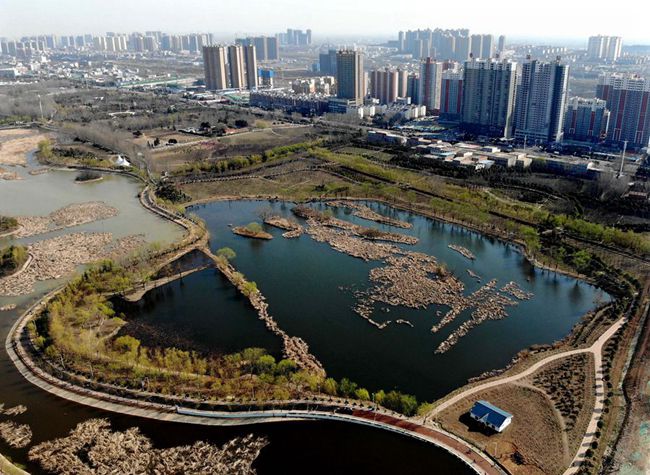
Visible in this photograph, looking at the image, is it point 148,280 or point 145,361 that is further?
point 148,280

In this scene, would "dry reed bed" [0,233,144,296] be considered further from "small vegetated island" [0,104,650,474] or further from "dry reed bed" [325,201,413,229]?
"dry reed bed" [325,201,413,229]

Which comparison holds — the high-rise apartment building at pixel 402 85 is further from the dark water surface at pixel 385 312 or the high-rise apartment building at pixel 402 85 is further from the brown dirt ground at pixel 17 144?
the dark water surface at pixel 385 312

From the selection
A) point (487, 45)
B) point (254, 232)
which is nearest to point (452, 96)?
point (254, 232)

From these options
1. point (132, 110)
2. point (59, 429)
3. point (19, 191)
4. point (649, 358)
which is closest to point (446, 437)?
point (649, 358)

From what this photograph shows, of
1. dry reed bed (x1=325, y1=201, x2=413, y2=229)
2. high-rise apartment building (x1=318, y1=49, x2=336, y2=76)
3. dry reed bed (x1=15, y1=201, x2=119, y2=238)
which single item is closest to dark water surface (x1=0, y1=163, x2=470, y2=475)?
dry reed bed (x1=15, y1=201, x2=119, y2=238)

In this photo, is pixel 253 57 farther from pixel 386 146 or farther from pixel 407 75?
A: pixel 386 146

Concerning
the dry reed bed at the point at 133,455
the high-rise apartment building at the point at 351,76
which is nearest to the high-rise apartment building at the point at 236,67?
the high-rise apartment building at the point at 351,76

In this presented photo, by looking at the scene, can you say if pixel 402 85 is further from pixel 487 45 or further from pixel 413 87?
pixel 487 45
